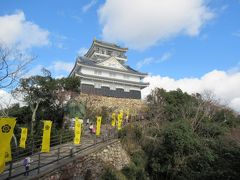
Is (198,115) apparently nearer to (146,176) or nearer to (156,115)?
(156,115)

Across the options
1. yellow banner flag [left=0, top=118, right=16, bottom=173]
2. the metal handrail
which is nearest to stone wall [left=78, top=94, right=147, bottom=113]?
the metal handrail

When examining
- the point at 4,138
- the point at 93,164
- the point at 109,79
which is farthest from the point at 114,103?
→ the point at 4,138

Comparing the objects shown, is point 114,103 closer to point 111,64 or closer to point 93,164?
point 111,64

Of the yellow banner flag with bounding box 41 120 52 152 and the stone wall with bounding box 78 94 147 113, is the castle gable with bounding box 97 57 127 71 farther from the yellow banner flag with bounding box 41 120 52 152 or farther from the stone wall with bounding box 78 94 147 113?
the yellow banner flag with bounding box 41 120 52 152

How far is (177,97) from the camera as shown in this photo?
85.0 ft

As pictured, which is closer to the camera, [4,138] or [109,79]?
[4,138]

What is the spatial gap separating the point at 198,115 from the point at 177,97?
19.7ft

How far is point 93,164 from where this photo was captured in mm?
13406

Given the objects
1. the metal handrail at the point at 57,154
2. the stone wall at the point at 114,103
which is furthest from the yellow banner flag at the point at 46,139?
the stone wall at the point at 114,103

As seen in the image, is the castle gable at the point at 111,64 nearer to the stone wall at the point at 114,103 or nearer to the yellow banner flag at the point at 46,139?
the stone wall at the point at 114,103

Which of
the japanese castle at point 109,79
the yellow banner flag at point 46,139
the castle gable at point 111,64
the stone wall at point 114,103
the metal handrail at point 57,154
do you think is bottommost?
the metal handrail at point 57,154

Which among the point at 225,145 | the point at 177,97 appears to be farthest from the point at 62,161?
the point at 177,97

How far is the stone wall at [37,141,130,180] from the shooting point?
34.9 feet

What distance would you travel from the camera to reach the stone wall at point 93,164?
10.6m
